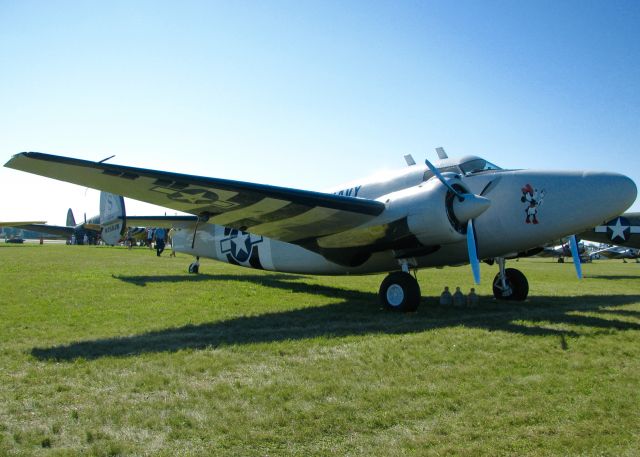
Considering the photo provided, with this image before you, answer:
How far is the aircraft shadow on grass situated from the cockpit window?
109 inches

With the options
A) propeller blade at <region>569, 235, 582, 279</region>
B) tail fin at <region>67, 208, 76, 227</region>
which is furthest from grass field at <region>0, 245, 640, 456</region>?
tail fin at <region>67, 208, 76, 227</region>

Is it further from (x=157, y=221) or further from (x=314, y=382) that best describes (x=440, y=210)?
(x=157, y=221)

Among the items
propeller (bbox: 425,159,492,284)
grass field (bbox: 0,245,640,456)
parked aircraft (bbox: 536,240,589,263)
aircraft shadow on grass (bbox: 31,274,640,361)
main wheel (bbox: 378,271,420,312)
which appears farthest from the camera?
parked aircraft (bbox: 536,240,589,263)

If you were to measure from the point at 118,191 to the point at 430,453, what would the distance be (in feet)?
22.9

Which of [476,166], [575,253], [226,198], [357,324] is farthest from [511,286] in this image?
[226,198]

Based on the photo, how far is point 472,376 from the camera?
475 centimetres

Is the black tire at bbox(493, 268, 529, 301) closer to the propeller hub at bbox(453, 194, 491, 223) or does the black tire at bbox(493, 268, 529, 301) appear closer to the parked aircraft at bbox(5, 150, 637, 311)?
the parked aircraft at bbox(5, 150, 637, 311)

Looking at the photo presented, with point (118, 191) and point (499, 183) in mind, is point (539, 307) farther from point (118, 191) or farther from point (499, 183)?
point (118, 191)

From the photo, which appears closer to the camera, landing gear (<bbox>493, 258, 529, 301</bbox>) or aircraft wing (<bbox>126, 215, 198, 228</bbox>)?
landing gear (<bbox>493, 258, 529, 301</bbox>)

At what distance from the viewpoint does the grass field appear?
3.32m

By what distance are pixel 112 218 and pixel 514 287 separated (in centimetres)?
1216

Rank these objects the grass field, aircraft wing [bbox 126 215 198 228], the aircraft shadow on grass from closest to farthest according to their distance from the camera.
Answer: the grass field < the aircraft shadow on grass < aircraft wing [bbox 126 215 198 228]

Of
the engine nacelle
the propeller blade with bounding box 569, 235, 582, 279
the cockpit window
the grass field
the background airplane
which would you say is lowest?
the grass field

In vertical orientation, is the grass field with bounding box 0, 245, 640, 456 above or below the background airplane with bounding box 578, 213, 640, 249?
below
